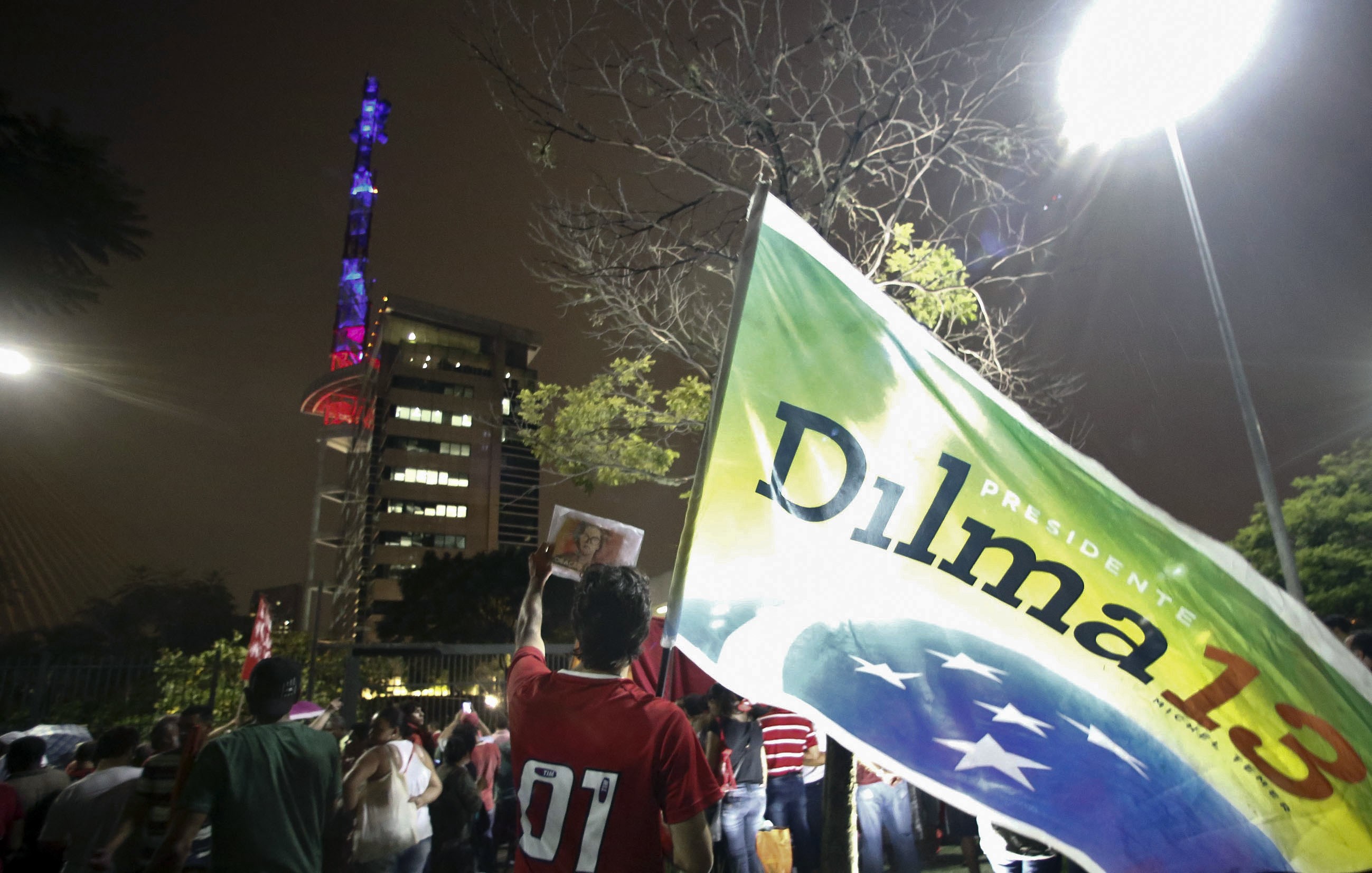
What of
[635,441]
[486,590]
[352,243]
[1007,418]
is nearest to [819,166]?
[635,441]

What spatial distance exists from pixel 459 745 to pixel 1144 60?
9090 millimetres

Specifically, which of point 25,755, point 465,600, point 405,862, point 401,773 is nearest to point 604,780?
point 401,773

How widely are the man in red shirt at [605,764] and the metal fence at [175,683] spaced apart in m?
7.34

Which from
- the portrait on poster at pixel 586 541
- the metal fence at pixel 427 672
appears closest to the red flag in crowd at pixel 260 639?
the metal fence at pixel 427 672

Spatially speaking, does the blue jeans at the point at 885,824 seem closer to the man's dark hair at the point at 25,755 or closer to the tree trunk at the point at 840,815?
the tree trunk at the point at 840,815

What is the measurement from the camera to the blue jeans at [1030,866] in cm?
409

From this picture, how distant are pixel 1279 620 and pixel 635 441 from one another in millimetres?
7738

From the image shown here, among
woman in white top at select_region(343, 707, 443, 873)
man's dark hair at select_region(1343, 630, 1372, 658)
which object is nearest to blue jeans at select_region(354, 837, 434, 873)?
woman in white top at select_region(343, 707, 443, 873)

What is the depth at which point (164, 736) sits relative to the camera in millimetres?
5504

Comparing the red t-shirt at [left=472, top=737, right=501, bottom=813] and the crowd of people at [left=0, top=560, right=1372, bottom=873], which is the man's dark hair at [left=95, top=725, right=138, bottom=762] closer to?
the crowd of people at [left=0, top=560, right=1372, bottom=873]

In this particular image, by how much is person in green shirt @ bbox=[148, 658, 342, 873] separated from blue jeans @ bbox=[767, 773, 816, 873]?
15.0ft

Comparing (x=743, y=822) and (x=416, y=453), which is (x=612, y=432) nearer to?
(x=743, y=822)

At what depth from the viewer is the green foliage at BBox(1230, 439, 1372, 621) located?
1058 inches

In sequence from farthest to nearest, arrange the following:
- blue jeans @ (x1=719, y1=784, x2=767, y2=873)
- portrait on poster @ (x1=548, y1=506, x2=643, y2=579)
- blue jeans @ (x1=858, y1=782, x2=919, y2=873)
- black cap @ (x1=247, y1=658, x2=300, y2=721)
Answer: blue jeans @ (x1=858, y1=782, x2=919, y2=873), blue jeans @ (x1=719, y1=784, x2=767, y2=873), black cap @ (x1=247, y1=658, x2=300, y2=721), portrait on poster @ (x1=548, y1=506, x2=643, y2=579)
